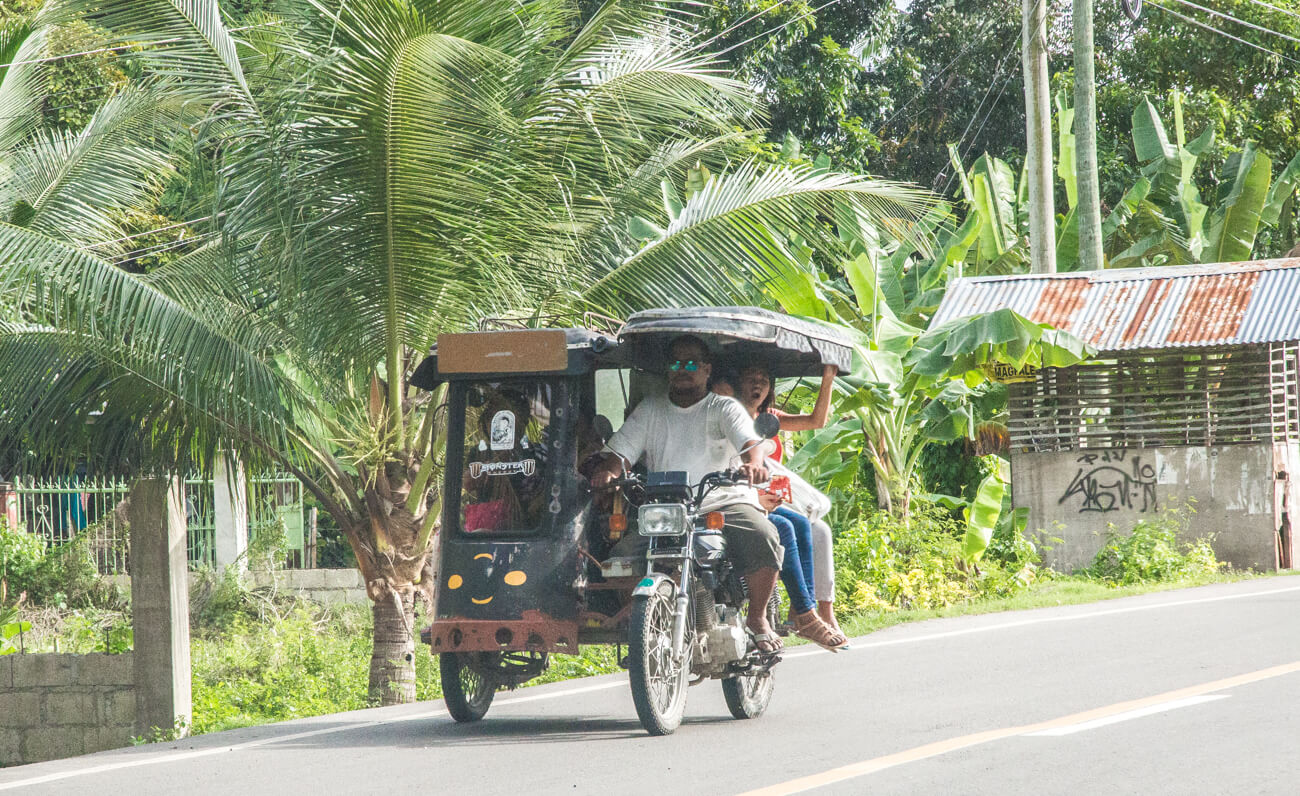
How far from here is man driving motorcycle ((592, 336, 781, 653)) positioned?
24.7 feet

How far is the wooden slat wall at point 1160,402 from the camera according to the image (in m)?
17.6

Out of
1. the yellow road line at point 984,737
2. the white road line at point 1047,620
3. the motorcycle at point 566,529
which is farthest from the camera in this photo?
the white road line at point 1047,620

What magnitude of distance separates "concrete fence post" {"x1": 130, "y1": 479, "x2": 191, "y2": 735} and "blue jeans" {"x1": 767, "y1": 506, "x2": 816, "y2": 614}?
5.14m

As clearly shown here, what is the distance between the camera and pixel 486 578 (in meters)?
7.48

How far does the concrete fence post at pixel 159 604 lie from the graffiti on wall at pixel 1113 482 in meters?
11.3

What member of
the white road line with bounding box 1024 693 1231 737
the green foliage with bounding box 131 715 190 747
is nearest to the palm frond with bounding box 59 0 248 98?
the green foliage with bounding box 131 715 190 747

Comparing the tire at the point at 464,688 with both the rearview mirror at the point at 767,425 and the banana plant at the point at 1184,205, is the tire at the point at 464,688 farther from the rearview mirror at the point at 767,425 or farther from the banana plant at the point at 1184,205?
the banana plant at the point at 1184,205

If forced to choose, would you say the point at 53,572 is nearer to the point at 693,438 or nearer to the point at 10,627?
the point at 10,627

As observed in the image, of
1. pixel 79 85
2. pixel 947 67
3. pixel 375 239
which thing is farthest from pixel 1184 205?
pixel 79 85

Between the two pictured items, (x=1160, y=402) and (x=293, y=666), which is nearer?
(x=293, y=666)

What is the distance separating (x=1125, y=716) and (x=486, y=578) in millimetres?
3252

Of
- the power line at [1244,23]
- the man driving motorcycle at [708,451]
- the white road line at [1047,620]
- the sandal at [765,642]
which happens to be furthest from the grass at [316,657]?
the power line at [1244,23]

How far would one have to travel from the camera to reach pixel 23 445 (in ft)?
34.2

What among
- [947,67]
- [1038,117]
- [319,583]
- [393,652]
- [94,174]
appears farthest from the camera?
[947,67]
